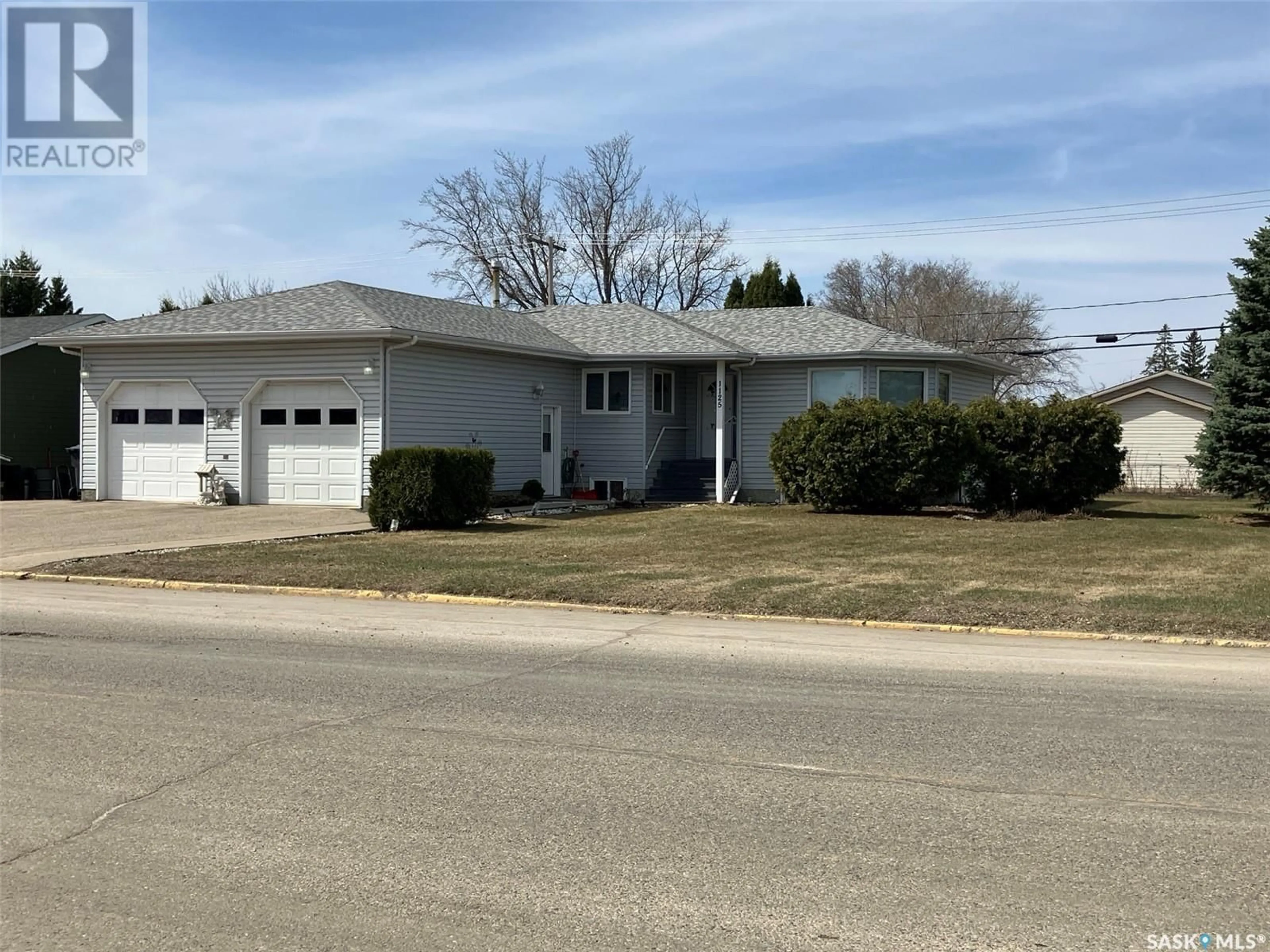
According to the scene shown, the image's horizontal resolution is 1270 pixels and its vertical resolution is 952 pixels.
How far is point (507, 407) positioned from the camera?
84.5 feet

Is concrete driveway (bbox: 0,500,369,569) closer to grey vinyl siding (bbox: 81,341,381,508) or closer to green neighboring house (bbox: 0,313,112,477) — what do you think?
grey vinyl siding (bbox: 81,341,381,508)

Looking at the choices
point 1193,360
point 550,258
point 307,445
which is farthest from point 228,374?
point 1193,360

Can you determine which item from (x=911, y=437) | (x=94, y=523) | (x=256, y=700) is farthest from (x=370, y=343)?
(x=256, y=700)

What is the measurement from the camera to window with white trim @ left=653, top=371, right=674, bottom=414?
27.8 m

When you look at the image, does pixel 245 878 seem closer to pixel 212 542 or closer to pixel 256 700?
pixel 256 700

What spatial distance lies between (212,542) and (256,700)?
10664 mm

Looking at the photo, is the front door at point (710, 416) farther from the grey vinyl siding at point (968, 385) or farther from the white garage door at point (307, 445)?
the white garage door at point (307, 445)

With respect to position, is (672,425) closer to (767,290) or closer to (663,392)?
(663,392)

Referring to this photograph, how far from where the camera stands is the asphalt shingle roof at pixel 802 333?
26516 mm

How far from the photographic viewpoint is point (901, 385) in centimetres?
2653

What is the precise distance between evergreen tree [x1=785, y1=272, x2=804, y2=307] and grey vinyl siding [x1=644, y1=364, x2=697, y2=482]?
54.6 ft

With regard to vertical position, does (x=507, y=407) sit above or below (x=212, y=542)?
above

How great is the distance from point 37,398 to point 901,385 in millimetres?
22456

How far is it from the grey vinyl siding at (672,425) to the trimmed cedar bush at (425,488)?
314 inches
